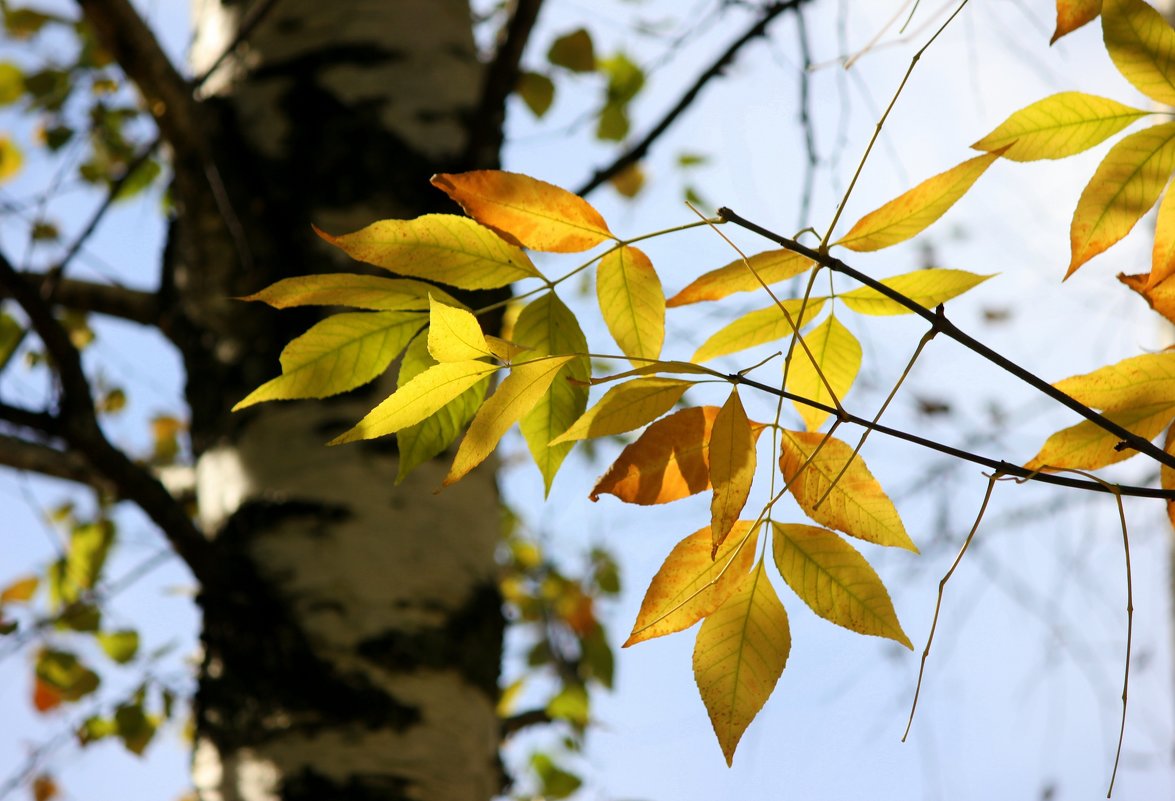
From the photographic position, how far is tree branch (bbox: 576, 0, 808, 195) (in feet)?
3.66

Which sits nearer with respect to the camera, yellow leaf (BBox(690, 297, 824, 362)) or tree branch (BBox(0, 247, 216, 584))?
yellow leaf (BBox(690, 297, 824, 362))

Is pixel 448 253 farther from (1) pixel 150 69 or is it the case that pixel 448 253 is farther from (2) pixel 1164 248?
(1) pixel 150 69

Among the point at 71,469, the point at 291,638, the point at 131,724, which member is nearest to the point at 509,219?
the point at 291,638

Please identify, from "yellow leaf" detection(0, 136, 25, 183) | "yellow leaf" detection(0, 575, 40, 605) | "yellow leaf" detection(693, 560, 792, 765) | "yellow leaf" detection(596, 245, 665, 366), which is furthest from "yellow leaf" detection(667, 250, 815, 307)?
"yellow leaf" detection(0, 136, 25, 183)

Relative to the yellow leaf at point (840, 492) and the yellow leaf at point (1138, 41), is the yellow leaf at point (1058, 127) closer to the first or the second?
the yellow leaf at point (1138, 41)

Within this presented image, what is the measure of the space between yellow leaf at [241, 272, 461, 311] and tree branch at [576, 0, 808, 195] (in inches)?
30.5

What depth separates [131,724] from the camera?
119 centimetres

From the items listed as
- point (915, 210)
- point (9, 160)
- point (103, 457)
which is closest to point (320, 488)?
point (103, 457)

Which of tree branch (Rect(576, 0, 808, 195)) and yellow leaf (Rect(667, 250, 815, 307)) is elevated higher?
tree branch (Rect(576, 0, 808, 195))

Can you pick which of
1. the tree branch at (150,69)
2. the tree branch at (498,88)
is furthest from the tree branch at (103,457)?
the tree branch at (498,88)

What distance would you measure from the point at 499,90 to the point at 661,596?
0.79 metres

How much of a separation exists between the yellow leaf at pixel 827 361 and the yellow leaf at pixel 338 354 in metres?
0.19

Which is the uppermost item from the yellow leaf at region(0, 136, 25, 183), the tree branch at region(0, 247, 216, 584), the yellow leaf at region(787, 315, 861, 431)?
the yellow leaf at region(0, 136, 25, 183)

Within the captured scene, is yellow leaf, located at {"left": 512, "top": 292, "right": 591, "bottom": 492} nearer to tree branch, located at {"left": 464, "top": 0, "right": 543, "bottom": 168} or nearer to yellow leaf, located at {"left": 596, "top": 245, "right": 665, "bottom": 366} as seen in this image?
yellow leaf, located at {"left": 596, "top": 245, "right": 665, "bottom": 366}
